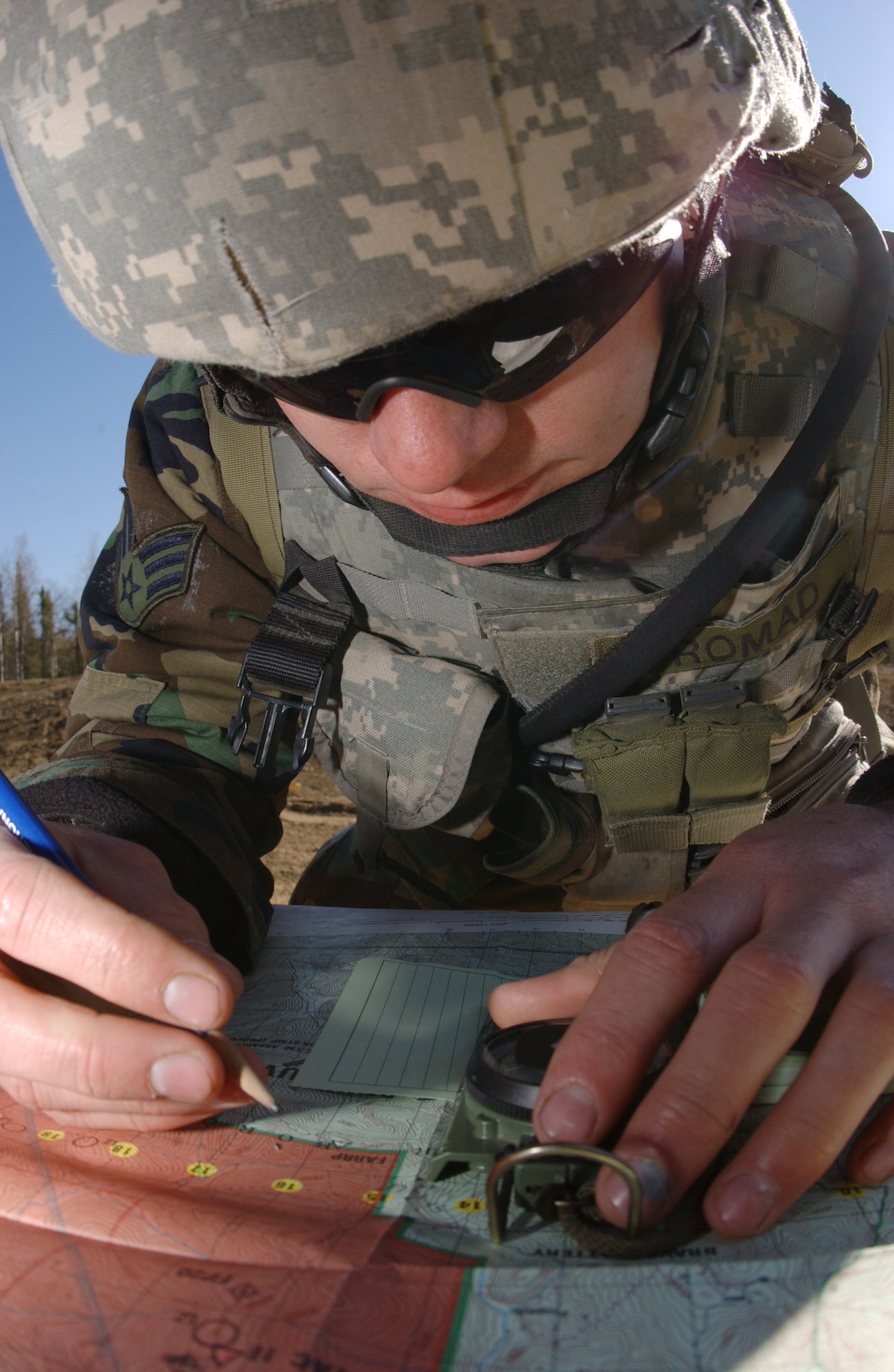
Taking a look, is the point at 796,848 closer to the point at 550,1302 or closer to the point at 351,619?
the point at 550,1302

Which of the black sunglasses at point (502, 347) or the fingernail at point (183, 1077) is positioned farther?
the black sunglasses at point (502, 347)

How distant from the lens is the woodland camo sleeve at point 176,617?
1543 mm

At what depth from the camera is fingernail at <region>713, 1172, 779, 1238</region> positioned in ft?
2.04

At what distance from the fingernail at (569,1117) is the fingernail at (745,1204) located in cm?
9

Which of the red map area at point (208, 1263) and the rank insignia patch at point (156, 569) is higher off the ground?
the rank insignia patch at point (156, 569)

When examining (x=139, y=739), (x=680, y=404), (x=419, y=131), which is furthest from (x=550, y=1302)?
(x=139, y=739)

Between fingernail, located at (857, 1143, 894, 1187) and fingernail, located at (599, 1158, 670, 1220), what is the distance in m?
0.17

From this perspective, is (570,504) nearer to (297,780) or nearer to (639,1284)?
(639,1284)

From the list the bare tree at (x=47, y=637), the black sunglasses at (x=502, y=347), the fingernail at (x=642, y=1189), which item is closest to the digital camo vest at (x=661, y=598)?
the black sunglasses at (x=502, y=347)

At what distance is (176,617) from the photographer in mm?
1579

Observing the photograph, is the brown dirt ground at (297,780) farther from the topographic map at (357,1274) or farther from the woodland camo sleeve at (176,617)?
the topographic map at (357,1274)

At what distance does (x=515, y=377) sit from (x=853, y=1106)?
2.32ft

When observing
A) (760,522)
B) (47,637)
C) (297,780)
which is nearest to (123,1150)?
(760,522)

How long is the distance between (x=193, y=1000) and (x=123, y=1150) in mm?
177
